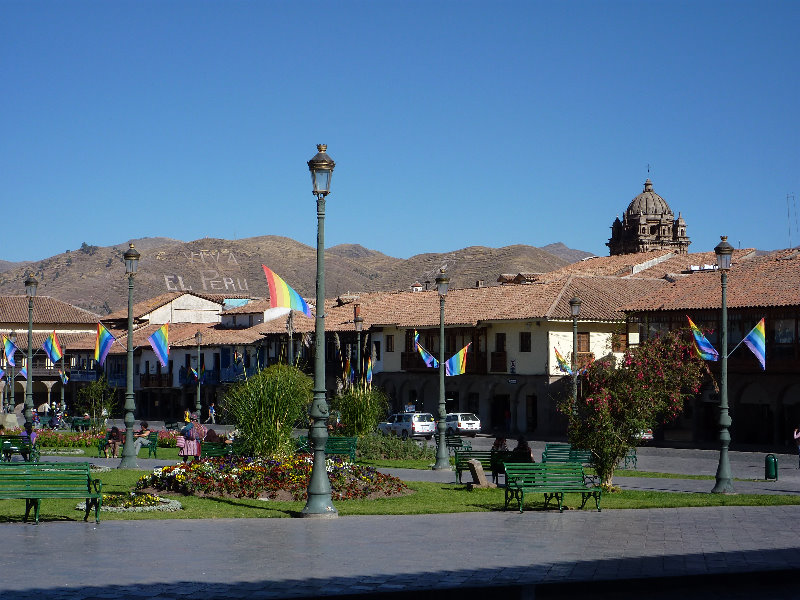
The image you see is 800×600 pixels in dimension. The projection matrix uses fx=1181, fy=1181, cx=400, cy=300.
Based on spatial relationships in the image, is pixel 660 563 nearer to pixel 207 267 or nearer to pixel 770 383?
pixel 770 383

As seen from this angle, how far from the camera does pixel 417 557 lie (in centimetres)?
1257

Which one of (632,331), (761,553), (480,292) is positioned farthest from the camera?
(480,292)

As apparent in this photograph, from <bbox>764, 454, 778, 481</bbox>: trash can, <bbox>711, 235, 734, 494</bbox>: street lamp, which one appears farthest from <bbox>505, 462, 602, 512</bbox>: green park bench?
<bbox>764, 454, 778, 481</bbox>: trash can

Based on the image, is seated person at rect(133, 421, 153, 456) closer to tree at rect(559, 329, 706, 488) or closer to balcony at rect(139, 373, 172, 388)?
tree at rect(559, 329, 706, 488)

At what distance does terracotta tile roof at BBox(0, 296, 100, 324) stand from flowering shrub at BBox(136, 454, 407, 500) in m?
88.0

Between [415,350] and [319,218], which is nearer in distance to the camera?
[319,218]

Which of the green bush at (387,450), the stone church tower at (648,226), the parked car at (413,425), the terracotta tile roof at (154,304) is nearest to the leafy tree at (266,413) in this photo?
the green bush at (387,450)

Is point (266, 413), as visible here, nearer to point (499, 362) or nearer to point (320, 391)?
point (320, 391)

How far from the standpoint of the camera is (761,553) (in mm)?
12992

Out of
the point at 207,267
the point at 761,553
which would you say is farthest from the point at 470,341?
the point at 207,267

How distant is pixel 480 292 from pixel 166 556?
54.6 metres

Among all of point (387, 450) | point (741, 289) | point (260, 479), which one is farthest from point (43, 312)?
point (260, 479)

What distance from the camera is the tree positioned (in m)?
22.1

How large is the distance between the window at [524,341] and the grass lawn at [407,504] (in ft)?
115
